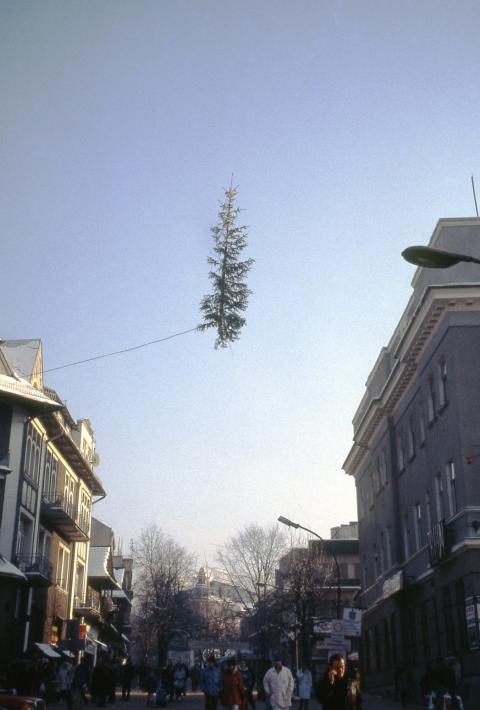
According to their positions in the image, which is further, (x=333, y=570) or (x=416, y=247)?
(x=333, y=570)

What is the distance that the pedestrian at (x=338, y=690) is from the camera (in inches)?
456

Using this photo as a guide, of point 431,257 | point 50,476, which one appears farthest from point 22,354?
point 431,257

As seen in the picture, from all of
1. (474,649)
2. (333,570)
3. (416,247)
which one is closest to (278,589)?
(333,570)

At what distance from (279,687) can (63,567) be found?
3079 cm

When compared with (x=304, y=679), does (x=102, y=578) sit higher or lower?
higher

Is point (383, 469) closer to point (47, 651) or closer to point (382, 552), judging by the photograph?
point (382, 552)

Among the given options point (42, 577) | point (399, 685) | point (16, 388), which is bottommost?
point (399, 685)

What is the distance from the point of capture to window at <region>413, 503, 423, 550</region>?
→ 34188 mm

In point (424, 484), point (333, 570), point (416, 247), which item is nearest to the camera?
point (416, 247)

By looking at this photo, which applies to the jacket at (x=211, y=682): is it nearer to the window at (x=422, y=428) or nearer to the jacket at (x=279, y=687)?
the jacket at (x=279, y=687)

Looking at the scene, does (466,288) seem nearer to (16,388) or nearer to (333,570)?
(16,388)

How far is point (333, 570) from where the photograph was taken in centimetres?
7812

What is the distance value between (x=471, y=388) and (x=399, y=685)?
1502cm

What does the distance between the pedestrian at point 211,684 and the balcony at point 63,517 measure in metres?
19.1
